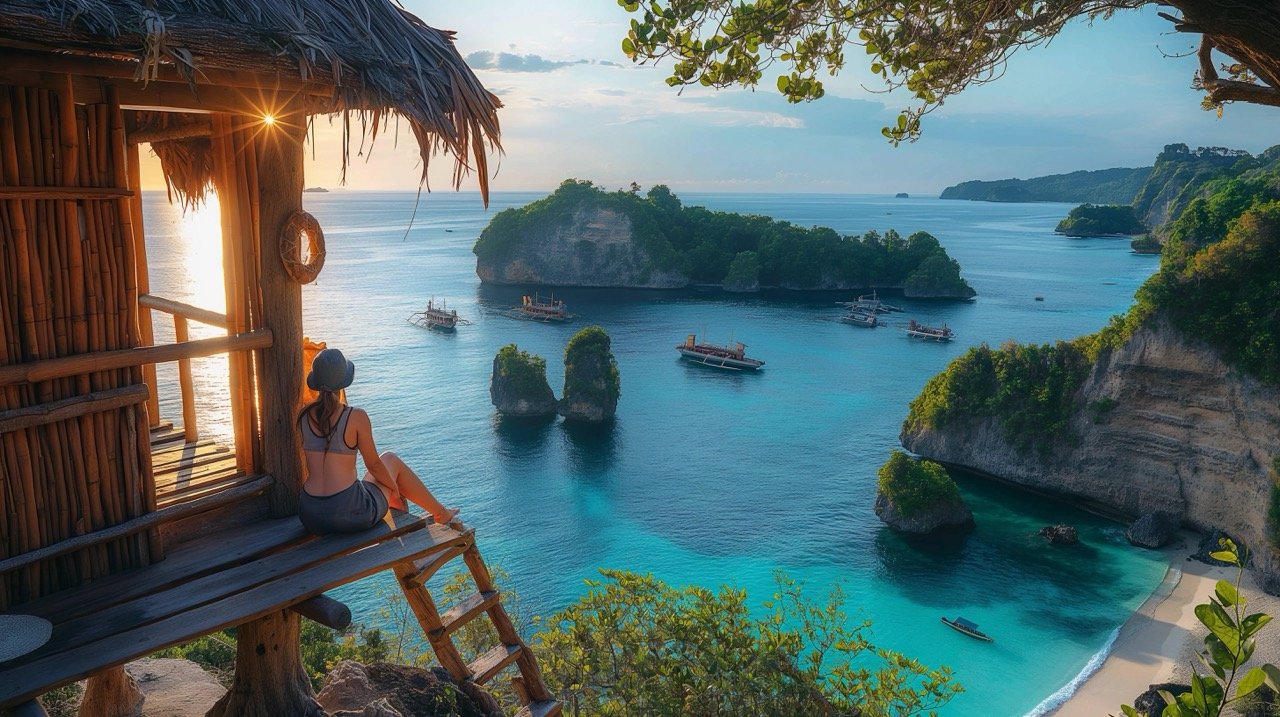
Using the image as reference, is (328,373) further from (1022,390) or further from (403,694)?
(1022,390)

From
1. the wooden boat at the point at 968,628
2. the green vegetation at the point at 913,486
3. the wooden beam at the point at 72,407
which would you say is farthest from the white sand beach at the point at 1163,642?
the wooden beam at the point at 72,407

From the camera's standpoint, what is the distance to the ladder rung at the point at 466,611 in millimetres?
6168

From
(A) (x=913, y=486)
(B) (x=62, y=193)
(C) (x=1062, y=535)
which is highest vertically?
(B) (x=62, y=193)

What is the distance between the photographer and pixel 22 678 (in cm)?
384

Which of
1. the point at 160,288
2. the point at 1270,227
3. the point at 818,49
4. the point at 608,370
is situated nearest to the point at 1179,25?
the point at 818,49

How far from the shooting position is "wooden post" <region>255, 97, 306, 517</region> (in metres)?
5.19

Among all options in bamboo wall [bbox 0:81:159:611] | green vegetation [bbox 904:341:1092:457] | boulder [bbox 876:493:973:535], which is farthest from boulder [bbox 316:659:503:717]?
green vegetation [bbox 904:341:1092:457]

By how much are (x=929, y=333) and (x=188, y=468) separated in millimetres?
60549

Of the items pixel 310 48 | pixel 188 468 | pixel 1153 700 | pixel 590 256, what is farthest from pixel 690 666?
pixel 590 256

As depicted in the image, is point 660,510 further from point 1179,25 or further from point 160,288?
point 160,288

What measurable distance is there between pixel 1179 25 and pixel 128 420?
5643 millimetres

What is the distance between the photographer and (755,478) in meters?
35.6

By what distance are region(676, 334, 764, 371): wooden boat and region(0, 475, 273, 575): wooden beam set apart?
48.9 metres

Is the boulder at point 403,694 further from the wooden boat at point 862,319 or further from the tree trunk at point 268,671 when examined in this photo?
the wooden boat at point 862,319
